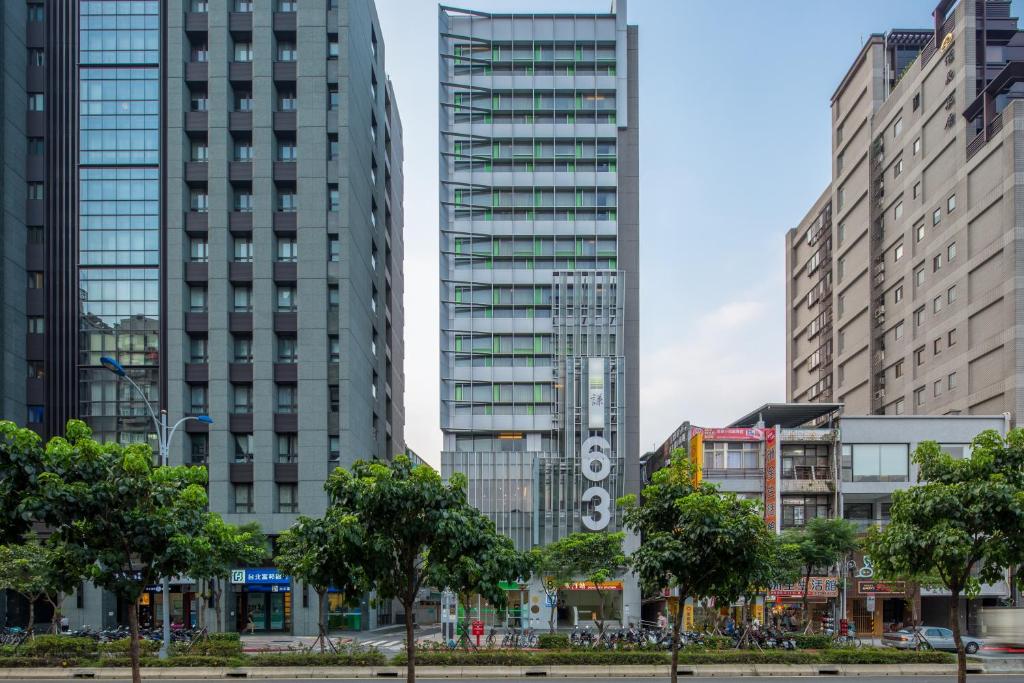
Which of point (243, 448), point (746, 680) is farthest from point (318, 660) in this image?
point (243, 448)

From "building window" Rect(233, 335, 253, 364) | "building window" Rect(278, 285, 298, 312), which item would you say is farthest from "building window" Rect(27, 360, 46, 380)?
"building window" Rect(278, 285, 298, 312)

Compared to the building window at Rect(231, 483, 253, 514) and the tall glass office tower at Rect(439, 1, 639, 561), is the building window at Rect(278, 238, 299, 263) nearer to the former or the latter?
the tall glass office tower at Rect(439, 1, 639, 561)

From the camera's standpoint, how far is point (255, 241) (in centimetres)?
6594

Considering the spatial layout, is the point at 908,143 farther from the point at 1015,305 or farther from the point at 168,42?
the point at 168,42

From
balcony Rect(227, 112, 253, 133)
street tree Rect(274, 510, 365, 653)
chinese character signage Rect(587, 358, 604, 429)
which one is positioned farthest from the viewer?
chinese character signage Rect(587, 358, 604, 429)

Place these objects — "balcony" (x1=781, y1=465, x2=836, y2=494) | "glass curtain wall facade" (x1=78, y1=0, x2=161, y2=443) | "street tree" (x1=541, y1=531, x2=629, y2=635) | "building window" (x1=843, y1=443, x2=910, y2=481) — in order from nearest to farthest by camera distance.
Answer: "street tree" (x1=541, y1=531, x2=629, y2=635)
"building window" (x1=843, y1=443, x2=910, y2=481)
"balcony" (x1=781, y1=465, x2=836, y2=494)
"glass curtain wall facade" (x1=78, y1=0, x2=161, y2=443)

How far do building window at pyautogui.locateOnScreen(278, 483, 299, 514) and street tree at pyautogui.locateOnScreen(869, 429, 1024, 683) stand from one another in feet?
164

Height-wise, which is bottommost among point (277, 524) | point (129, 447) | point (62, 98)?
point (277, 524)

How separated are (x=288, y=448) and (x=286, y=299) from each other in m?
11.5

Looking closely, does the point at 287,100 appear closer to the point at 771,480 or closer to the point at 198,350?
the point at 198,350

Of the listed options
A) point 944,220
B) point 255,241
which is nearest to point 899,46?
point 944,220

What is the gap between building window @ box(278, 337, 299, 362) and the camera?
218 feet

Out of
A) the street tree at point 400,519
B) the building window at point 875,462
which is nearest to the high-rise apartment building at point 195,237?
the building window at point 875,462

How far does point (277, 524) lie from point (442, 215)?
27827mm
